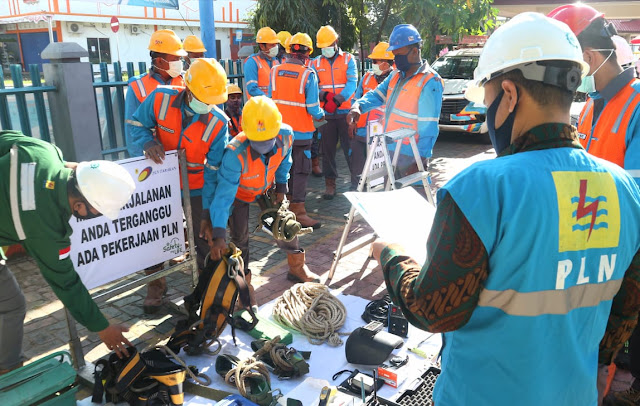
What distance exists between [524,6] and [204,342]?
52.9 feet

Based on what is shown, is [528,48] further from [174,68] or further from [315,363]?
[174,68]

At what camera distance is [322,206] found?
7.73 m

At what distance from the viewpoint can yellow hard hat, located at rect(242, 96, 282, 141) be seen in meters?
4.11

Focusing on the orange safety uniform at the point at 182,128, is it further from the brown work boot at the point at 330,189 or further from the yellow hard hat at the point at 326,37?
the yellow hard hat at the point at 326,37

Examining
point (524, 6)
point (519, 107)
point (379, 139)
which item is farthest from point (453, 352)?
point (524, 6)

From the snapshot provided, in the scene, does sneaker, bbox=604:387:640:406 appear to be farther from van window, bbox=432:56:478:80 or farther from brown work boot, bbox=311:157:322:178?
van window, bbox=432:56:478:80

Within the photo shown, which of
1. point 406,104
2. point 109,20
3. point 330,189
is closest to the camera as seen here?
point 406,104

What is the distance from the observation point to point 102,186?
8.92 ft

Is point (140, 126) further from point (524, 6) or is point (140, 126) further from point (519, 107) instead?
point (524, 6)

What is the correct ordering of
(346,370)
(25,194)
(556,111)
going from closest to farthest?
1. (556,111)
2. (25,194)
3. (346,370)

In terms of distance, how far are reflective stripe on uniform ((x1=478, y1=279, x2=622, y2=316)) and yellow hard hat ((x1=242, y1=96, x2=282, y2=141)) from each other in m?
2.99

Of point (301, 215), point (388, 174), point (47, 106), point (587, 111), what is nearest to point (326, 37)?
point (301, 215)

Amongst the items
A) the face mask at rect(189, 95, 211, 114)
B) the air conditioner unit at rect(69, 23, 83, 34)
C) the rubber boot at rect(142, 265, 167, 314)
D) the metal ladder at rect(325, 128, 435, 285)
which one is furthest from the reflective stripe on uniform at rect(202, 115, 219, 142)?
the air conditioner unit at rect(69, 23, 83, 34)

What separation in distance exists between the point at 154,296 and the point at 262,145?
1744 millimetres
